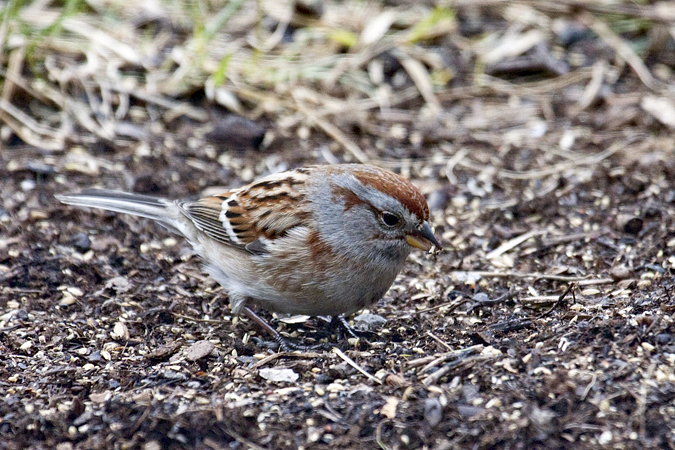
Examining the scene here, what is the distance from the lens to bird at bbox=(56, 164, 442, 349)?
4.05 m

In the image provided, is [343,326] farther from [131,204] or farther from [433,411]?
[131,204]

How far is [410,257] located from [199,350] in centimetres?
169

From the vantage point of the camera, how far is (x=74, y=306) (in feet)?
14.7

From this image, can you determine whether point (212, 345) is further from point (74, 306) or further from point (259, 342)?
point (74, 306)

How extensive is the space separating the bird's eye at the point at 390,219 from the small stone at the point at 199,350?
1.05 m

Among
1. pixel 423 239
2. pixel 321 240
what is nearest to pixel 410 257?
pixel 423 239

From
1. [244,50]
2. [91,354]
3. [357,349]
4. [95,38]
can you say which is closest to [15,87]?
[95,38]

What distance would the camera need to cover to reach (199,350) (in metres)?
3.98

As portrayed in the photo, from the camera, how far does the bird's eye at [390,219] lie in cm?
405

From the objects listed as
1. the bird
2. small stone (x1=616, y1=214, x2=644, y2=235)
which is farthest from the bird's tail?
small stone (x1=616, y1=214, x2=644, y2=235)

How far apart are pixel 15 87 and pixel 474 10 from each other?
4416mm

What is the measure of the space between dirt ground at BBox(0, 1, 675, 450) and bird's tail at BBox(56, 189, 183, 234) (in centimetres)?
31

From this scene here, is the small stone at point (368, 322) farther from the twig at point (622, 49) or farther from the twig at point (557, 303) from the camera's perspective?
the twig at point (622, 49)

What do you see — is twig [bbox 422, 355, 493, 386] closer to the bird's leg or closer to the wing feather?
the bird's leg
